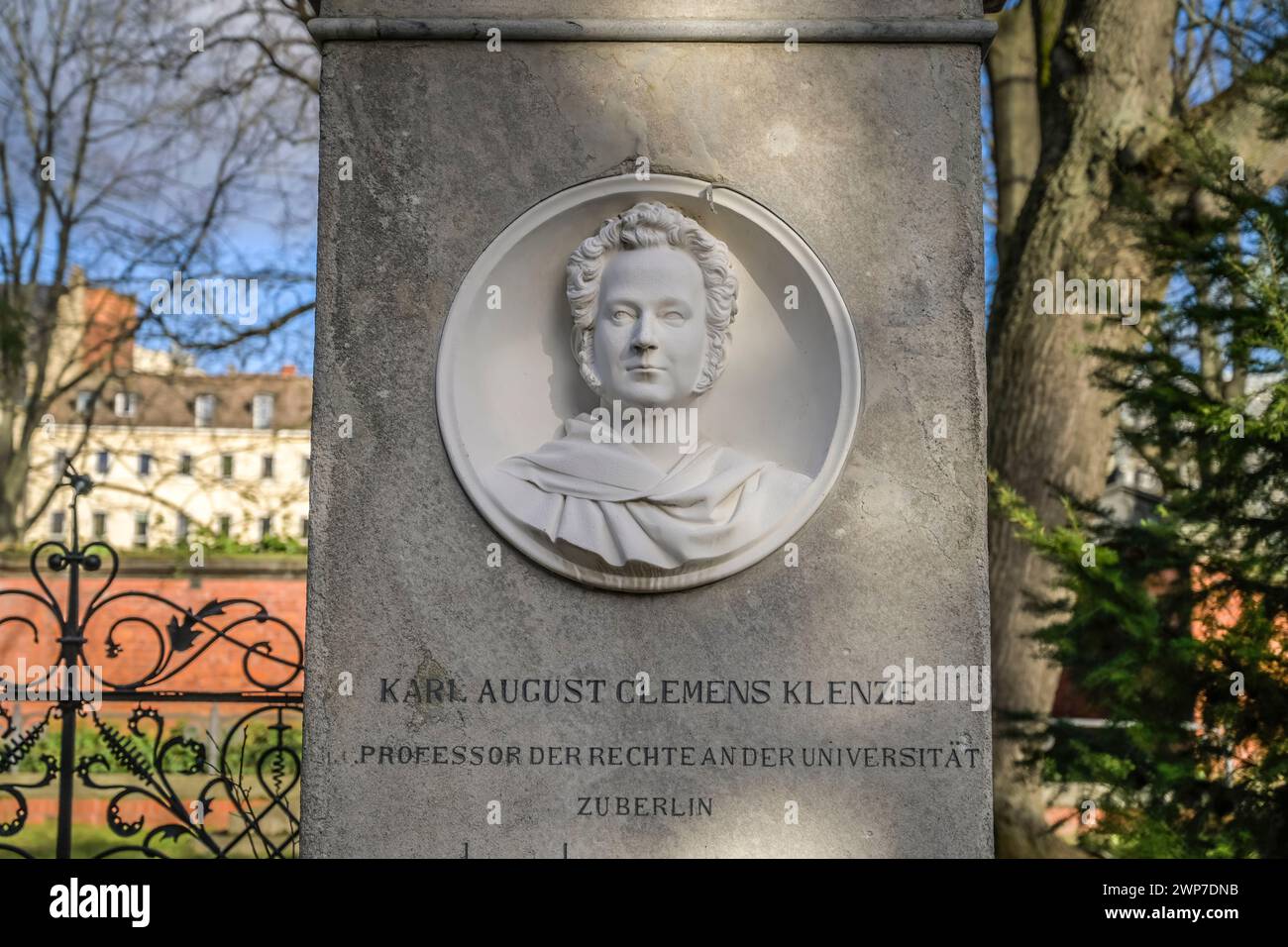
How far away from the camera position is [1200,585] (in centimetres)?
580

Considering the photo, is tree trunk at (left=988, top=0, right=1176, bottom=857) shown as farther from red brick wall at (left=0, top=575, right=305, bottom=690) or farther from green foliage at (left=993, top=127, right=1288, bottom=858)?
red brick wall at (left=0, top=575, right=305, bottom=690)

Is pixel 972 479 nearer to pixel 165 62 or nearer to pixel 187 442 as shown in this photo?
pixel 165 62

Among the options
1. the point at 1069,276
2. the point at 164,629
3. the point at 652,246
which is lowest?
the point at 164,629

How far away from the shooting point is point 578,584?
3641 mm

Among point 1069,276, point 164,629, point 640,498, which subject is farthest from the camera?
point 164,629

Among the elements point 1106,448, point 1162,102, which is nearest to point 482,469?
point 1106,448

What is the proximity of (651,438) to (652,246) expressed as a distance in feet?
1.87

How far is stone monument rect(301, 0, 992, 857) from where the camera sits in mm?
3584

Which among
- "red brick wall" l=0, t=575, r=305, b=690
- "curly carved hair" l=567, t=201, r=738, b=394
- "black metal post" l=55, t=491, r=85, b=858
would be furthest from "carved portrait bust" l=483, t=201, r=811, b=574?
"red brick wall" l=0, t=575, r=305, b=690

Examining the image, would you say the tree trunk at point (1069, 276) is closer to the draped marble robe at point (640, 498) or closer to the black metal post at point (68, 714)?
Result: the draped marble robe at point (640, 498)

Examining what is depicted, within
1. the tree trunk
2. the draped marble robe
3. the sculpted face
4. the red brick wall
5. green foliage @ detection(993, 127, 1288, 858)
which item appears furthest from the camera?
the red brick wall

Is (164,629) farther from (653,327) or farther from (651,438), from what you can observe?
(653,327)

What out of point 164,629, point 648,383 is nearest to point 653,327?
point 648,383
